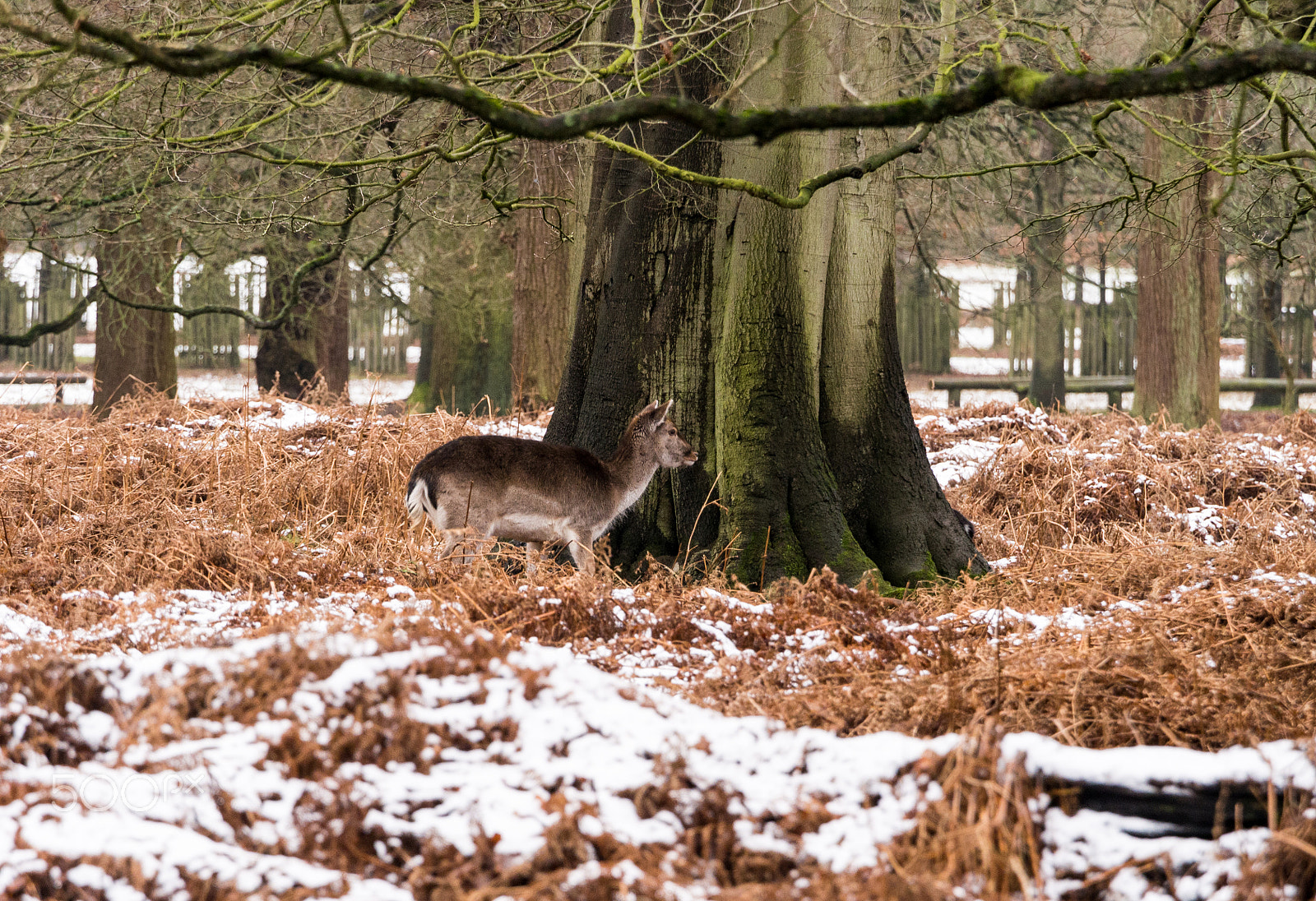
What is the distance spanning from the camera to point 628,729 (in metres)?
3.16

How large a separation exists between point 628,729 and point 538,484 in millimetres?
3167

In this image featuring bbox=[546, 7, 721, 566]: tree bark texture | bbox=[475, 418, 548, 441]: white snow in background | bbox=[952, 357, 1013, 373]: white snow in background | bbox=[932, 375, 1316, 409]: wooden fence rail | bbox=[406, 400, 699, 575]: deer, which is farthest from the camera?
bbox=[952, 357, 1013, 373]: white snow in background

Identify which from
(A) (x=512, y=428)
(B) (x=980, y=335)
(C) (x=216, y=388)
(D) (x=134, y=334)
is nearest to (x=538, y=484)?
(A) (x=512, y=428)

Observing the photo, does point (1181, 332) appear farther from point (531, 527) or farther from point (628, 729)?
point (628, 729)

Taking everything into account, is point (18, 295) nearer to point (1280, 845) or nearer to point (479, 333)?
point (479, 333)

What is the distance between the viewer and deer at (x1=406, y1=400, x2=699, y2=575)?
240 inches

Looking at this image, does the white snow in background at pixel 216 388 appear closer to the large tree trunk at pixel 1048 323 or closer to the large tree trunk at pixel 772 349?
the large tree trunk at pixel 1048 323

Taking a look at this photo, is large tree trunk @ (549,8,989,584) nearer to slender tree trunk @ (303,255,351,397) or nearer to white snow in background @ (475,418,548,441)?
white snow in background @ (475,418,548,441)

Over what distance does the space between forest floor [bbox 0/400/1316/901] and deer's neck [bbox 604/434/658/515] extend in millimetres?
680

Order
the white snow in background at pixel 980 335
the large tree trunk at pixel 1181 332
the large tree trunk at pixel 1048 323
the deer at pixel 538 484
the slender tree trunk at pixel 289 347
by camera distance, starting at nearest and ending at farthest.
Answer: the deer at pixel 538 484
the large tree trunk at pixel 1181 332
the slender tree trunk at pixel 289 347
the large tree trunk at pixel 1048 323
the white snow in background at pixel 980 335

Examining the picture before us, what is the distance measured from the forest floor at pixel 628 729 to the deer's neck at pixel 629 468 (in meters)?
0.68

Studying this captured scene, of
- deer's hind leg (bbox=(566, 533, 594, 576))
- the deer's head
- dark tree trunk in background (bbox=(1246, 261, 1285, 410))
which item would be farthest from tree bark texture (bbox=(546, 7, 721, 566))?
dark tree trunk in background (bbox=(1246, 261, 1285, 410))

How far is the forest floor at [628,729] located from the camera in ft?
8.64

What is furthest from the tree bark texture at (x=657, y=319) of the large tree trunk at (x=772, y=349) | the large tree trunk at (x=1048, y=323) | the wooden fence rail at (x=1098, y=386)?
the wooden fence rail at (x=1098, y=386)
